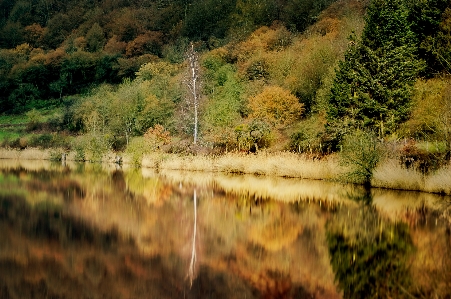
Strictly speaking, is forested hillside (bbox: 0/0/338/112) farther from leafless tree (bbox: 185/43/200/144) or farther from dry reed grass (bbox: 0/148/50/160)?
leafless tree (bbox: 185/43/200/144)

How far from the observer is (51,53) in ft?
332

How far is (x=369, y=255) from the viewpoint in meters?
8.23

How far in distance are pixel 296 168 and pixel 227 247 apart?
54.7 feet

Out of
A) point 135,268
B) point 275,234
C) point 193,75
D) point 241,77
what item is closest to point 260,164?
point 193,75

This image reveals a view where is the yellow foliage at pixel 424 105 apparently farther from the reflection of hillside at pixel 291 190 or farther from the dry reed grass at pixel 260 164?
the reflection of hillside at pixel 291 190

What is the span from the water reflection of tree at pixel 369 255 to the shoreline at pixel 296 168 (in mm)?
7261

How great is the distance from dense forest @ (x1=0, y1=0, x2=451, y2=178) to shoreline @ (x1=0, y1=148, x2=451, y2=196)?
133 cm

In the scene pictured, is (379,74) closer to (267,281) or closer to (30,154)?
(267,281)

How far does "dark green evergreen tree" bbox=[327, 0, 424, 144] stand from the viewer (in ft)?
104

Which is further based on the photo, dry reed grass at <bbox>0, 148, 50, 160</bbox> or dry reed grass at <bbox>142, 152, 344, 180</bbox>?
dry reed grass at <bbox>0, 148, 50, 160</bbox>

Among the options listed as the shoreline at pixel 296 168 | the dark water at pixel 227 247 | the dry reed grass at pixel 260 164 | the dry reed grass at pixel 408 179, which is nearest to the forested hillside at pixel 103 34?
the dry reed grass at pixel 260 164

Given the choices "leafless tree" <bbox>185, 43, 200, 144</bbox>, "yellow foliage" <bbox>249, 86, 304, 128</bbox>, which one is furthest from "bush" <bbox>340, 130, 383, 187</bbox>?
"leafless tree" <bbox>185, 43, 200, 144</bbox>

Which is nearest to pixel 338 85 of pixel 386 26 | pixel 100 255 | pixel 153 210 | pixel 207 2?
pixel 386 26

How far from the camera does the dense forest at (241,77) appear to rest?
104ft
